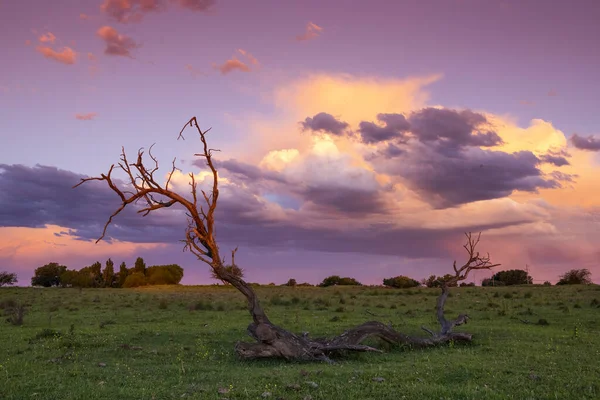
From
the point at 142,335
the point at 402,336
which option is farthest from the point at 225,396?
the point at 142,335

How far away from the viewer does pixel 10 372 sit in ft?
52.9

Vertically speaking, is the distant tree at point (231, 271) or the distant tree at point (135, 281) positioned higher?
the distant tree at point (231, 271)

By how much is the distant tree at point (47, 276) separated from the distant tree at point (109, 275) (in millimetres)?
11904

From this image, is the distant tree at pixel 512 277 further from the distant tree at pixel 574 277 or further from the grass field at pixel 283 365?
the grass field at pixel 283 365

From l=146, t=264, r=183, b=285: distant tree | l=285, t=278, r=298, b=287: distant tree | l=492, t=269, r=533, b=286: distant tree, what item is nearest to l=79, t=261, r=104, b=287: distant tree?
l=146, t=264, r=183, b=285: distant tree

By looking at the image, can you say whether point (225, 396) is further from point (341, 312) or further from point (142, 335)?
point (341, 312)

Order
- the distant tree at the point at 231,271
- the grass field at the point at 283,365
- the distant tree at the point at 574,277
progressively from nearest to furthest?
the grass field at the point at 283,365, the distant tree at the point at 231,271, the distant tree at the point at 574,277

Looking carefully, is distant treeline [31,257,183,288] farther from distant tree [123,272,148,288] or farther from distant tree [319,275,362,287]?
distant tree [319,275,362,287]

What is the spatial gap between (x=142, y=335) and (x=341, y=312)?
17362 mm

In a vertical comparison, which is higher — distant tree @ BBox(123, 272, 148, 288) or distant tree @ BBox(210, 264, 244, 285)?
distant tree @ BBox(210, 264, 244, 285)

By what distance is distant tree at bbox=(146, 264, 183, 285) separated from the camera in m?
125

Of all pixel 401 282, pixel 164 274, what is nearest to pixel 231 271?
pixel 401 282

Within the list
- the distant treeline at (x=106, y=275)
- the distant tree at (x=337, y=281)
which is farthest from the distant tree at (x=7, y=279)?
the distant tree at (x=337, y=281)

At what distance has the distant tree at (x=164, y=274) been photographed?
410 feet
